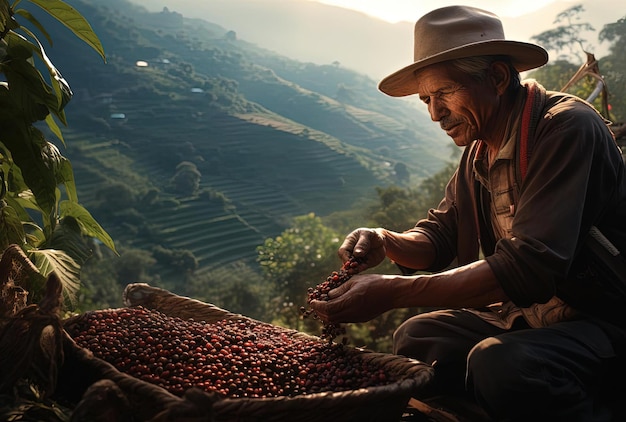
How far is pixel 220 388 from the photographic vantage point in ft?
6.07

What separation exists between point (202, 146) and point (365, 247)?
5089 cm

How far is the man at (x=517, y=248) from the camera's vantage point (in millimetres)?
1933

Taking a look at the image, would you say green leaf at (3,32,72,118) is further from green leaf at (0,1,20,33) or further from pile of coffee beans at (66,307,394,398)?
pile of coffee beans at (66,307,394,398)

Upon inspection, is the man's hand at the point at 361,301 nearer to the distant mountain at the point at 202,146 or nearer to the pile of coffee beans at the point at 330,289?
the pile of coffee beans at the point at 330,289

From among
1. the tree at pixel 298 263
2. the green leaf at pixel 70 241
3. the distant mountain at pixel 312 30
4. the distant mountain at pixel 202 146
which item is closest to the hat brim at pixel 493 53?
the green leaf at pixel 70 241

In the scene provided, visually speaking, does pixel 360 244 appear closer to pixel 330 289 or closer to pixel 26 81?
pixel 330 289

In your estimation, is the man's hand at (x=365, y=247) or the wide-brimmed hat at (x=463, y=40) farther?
the man's hand at (x=365, y=247)

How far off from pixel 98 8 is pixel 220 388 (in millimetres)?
66173

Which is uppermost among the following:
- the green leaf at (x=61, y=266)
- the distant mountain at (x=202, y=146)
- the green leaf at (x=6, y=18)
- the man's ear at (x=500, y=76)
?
the man's ear at (x=500, y=76)

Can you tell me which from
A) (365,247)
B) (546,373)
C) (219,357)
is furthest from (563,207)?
(219,357)

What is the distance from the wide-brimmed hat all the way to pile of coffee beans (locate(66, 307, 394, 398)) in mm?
1070

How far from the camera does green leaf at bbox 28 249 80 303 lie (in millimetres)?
2301

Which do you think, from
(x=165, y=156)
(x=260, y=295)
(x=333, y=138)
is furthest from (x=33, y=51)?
(x=333, y=138)

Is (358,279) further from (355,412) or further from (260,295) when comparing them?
(260,295)
